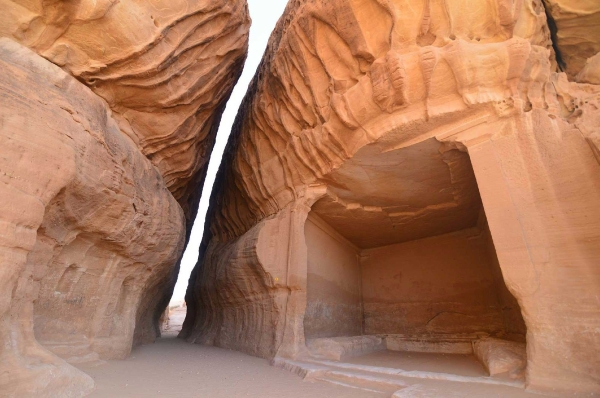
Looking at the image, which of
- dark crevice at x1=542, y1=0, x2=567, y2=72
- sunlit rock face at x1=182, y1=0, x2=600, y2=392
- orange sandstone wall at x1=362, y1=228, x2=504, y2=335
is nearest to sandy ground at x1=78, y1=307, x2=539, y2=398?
sunlit rock face at x1=182, y1=0, x2=600, y2=392

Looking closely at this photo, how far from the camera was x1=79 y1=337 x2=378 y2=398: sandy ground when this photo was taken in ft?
11.3

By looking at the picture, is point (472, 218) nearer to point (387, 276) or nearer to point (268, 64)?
point (387, 276)

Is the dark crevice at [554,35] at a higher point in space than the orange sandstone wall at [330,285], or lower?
higher

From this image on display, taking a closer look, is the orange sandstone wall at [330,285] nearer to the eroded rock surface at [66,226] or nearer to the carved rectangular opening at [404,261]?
the carved rectangular opening at [404,261]

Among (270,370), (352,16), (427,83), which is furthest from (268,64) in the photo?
(270,370)

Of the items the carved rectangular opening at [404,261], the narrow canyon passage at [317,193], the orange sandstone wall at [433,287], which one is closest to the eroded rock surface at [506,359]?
the narrow canyon passage at [317,193]

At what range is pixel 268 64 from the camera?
745cm

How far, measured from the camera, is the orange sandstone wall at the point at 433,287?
289 inches

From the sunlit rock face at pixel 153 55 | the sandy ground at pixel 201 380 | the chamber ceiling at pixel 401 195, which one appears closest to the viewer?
the sandy ground at pixel 201 380

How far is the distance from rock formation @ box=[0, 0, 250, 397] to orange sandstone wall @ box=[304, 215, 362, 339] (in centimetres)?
271

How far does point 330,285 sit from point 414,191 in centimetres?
259

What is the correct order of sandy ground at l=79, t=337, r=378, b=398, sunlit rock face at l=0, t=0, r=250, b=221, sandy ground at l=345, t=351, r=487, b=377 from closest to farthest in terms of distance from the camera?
sandy ground at l=79, t=337, r=378, b=398, sandy ground at l=345, t=351, r=487, b=377, sunlit rock face at l=0, t=0, r=250, b=221

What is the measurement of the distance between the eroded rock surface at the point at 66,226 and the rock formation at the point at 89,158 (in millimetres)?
14

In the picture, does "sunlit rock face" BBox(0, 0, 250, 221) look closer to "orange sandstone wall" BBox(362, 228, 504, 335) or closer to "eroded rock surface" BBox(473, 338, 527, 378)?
"orange sandstone wall" BBox(362, 228, 504, 335)
